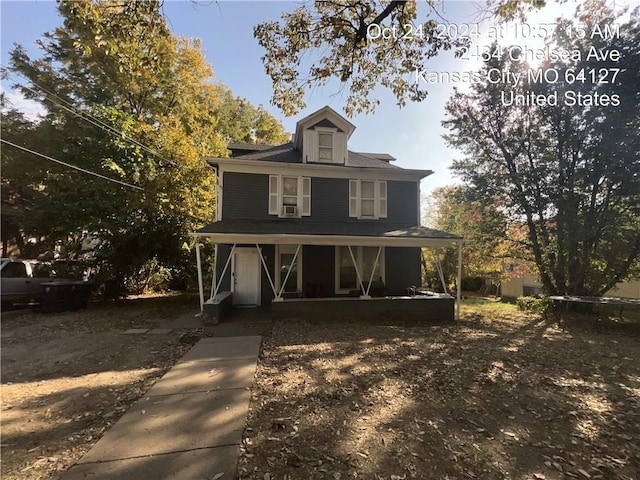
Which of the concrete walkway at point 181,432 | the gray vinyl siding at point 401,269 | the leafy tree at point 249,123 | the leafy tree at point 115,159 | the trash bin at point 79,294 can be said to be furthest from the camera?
the leafy tree at point 249,123

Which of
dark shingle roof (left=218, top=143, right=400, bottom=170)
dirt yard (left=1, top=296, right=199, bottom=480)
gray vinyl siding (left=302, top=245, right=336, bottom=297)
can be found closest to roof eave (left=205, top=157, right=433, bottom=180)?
dark shingle roof (left=218, top=143, right=400, bottom=170)

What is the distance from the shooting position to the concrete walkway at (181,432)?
268cm

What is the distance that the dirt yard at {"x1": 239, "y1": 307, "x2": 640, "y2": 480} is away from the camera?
9.18 ft

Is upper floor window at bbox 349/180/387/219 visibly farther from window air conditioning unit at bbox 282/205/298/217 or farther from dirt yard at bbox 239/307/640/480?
dirt yard at bbox 239/307/640/480

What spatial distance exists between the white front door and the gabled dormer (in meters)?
4.26

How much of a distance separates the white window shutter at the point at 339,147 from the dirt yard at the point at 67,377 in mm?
7808

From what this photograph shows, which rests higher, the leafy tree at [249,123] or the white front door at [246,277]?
the leafy tree at [249,123]

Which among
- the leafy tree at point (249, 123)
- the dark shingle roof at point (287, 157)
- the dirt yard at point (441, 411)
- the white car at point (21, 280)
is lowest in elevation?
the dirt yard at point (441, 411)

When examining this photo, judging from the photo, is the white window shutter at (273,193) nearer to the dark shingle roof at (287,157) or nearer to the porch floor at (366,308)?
the dark shingle roof at (287,157)

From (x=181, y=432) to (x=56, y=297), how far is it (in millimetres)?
9804

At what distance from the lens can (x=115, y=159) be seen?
11.5m

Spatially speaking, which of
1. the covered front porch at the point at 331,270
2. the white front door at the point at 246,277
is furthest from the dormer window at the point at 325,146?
the white front door at the point at 246,277

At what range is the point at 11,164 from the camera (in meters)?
12.6

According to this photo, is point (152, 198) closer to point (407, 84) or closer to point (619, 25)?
point (407, 84)
